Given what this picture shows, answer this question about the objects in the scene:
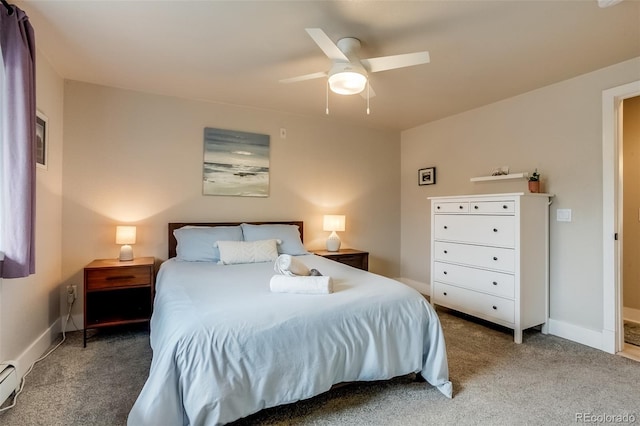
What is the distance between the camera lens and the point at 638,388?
2049mm

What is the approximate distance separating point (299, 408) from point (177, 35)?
253 centimetres

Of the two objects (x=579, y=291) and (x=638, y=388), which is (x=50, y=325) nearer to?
(x=638, y=388)

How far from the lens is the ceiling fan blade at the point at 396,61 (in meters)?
1.92

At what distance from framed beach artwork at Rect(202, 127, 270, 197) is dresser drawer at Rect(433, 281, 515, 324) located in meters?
2.30

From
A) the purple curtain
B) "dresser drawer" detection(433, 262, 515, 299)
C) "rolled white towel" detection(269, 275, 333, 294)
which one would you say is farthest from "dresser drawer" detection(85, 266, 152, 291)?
"dresser drawer" detection(433, 262, 515, 299)

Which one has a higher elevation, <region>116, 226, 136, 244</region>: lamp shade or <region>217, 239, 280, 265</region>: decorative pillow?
<region>116, 226, 136, 244</region>: lamp shade

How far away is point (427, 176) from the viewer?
14.4ft

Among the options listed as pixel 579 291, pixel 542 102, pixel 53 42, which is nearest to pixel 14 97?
pixel 53 42

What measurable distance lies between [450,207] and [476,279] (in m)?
0.77

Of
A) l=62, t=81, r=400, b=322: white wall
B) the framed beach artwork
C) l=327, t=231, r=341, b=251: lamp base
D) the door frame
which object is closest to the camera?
the door frame

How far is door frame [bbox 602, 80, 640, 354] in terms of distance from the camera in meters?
2.58

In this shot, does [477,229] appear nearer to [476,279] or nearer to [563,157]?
[476,279]

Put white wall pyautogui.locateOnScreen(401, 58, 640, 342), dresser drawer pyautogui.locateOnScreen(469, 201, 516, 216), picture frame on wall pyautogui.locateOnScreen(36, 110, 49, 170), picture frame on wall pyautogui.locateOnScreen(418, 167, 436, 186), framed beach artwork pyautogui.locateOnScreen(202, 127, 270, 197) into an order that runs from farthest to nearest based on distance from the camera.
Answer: picture frame on wall pyautogui.locateOnScreen(418, 167, 436, 186) → framed beach artwork pyautogui.locateOnScreen(202, 127, 270, 197) → dresser drawer pyautogui.locateOnScreen(469, 201, 516, 216) → white wall pyautogui.locateOnScreen(401, 58, 640, 342) → picture frame on wall pyautogui.locateOnScreen(36, 110, 49, 170)

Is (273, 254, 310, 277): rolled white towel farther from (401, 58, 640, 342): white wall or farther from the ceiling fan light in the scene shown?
(401, 58, 640, 342): white wall
